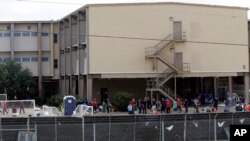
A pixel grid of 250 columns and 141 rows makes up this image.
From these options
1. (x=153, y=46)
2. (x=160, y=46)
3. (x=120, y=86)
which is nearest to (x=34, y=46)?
(x=120, y=86)

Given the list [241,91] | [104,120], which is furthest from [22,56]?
[104,120]

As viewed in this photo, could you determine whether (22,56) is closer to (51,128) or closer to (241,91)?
(241,91)

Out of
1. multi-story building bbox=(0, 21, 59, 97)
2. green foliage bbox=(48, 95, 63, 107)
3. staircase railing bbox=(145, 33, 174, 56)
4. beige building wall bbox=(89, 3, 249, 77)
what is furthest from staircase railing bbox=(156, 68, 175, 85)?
multi-story building bbox=(0, 21, 59, 97)

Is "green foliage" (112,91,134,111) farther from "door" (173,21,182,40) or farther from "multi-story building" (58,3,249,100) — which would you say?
"door" (173,21,182,40)

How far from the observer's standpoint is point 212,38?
57.5 meters

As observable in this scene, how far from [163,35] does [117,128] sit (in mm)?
32908

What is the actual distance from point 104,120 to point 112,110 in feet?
91.2

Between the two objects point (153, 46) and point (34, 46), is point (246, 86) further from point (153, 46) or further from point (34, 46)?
point (34, 46)

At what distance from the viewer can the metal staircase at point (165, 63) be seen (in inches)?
2156

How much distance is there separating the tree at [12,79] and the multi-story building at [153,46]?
7714 mm

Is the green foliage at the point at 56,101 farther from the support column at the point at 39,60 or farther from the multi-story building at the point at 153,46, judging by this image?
the support column at the point at 39,60

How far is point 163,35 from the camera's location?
183 ft

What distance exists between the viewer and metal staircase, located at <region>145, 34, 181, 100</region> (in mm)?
54769

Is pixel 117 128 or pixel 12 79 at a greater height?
pixel 12 79
